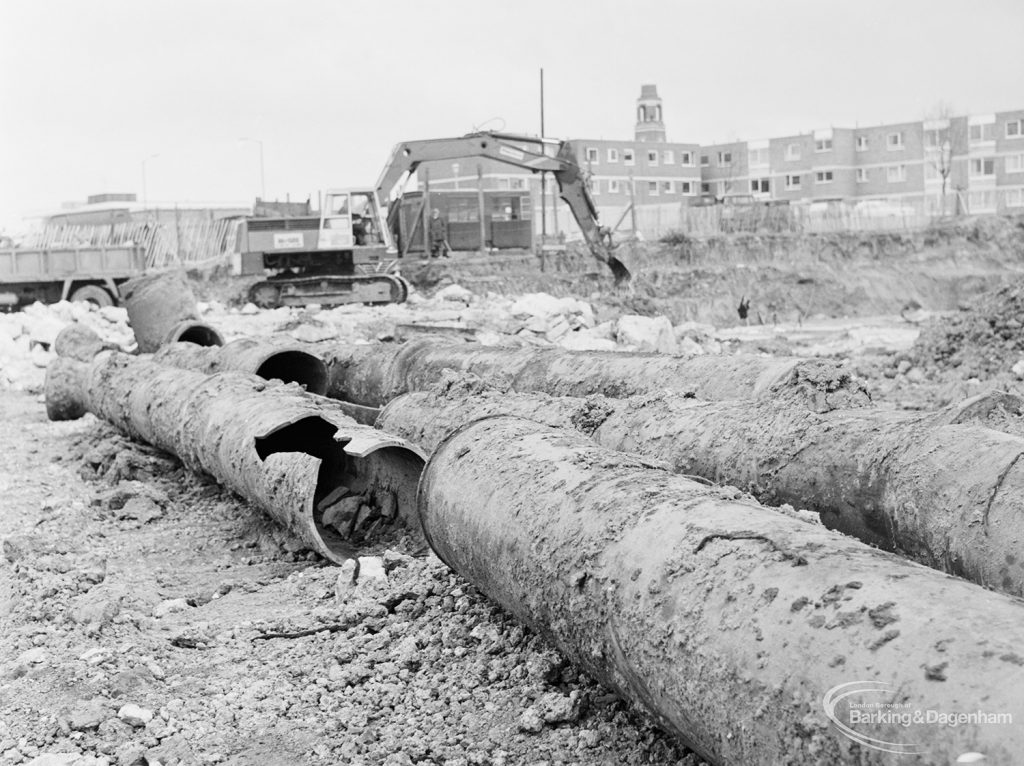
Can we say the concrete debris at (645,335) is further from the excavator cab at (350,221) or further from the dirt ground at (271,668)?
the dirt ground at (271,668)

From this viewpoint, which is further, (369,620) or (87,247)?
(87,247)

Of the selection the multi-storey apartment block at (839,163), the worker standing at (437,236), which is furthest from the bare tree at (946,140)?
the worker standing at (437,236)

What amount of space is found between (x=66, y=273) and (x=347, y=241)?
6251 millimetres

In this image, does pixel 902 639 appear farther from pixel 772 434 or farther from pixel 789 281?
pixel 789 281

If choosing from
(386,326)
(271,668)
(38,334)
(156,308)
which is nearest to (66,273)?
(38,334)

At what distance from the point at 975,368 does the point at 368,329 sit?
31.4 feet

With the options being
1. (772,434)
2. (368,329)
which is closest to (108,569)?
(772,434)

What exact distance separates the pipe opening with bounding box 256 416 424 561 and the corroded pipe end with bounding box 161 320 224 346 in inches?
284

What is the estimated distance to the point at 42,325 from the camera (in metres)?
17.7

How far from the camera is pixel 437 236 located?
1124 inches

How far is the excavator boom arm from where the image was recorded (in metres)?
23.0

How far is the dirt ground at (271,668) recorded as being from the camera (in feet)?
11.7

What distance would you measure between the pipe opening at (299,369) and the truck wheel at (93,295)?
1448cm

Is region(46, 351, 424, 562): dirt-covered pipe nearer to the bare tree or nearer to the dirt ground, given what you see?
the dirt ground
